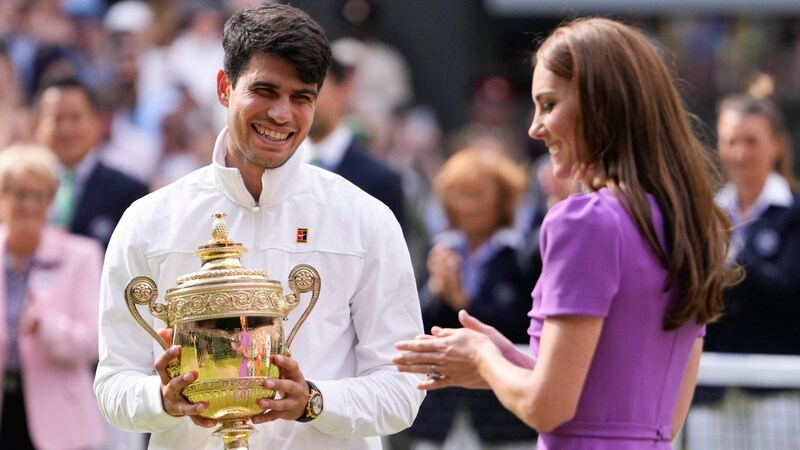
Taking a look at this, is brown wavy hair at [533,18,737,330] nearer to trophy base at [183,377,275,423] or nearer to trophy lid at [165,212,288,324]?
trophy lid at [165,212,288,324]

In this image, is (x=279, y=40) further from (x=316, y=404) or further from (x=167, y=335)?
(x=316, y=404)

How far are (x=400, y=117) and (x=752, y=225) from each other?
228 inches

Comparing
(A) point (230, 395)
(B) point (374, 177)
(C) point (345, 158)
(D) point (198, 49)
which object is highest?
(D) point (198, 49)

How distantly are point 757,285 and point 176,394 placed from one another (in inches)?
171

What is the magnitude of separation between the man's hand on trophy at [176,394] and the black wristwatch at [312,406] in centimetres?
23

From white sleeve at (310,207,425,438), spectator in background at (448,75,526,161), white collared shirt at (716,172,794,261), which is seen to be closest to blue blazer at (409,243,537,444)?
white collared shirt at (716,172,794,261)

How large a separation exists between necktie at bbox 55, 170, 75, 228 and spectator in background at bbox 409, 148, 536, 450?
6.60 ft

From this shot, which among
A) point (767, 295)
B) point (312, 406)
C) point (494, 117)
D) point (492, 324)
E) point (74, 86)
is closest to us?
point (312, 406)

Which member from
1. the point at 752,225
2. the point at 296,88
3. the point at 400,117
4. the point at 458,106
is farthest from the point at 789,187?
the point at 458,106

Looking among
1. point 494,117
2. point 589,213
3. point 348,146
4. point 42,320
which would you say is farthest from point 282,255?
point 494,117

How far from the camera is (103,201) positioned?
28.3 ft

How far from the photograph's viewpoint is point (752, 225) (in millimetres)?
7801

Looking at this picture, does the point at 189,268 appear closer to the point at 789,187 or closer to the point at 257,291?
the point at 257,291

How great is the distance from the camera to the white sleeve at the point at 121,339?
4.17 meters
